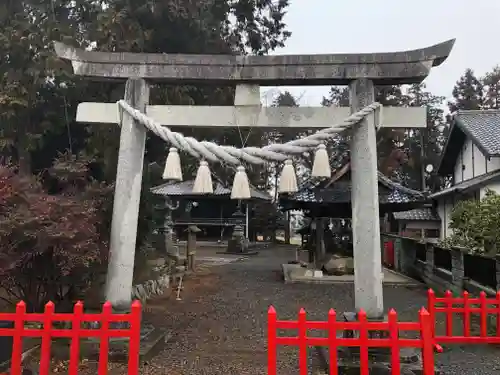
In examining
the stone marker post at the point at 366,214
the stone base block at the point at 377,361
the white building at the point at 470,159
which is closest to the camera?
the stone base block at the point at 377,361

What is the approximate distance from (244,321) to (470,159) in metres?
14.9

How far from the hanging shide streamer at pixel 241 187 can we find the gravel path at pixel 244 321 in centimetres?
229

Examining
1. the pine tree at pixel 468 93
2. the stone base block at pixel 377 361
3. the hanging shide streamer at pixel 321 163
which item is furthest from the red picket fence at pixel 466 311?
the pine tree at pixel 468 93

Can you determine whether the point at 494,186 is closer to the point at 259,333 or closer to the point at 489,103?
the point at 259,333

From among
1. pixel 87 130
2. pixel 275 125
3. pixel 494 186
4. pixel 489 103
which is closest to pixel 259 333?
pixel 275 125

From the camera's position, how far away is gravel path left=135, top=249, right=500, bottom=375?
20.2 ft

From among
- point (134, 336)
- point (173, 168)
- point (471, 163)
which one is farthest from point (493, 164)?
point (134, 336)

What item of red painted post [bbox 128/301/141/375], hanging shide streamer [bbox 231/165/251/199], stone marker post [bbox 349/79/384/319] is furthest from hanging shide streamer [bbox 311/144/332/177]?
red painted post [bbox 128/301/141/375]

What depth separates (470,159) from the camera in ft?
64.9

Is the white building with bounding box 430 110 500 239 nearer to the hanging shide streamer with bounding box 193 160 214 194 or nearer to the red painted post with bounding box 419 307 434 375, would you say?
the hanging shide streamer with bounding box 193 160 214 194

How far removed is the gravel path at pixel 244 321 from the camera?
615 centimetres

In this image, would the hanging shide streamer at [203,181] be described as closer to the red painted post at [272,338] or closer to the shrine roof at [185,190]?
the red painted post at [272,338]

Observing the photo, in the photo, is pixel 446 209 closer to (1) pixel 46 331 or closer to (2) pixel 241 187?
(2) pixel 241 187

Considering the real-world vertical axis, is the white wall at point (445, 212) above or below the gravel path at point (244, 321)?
above
